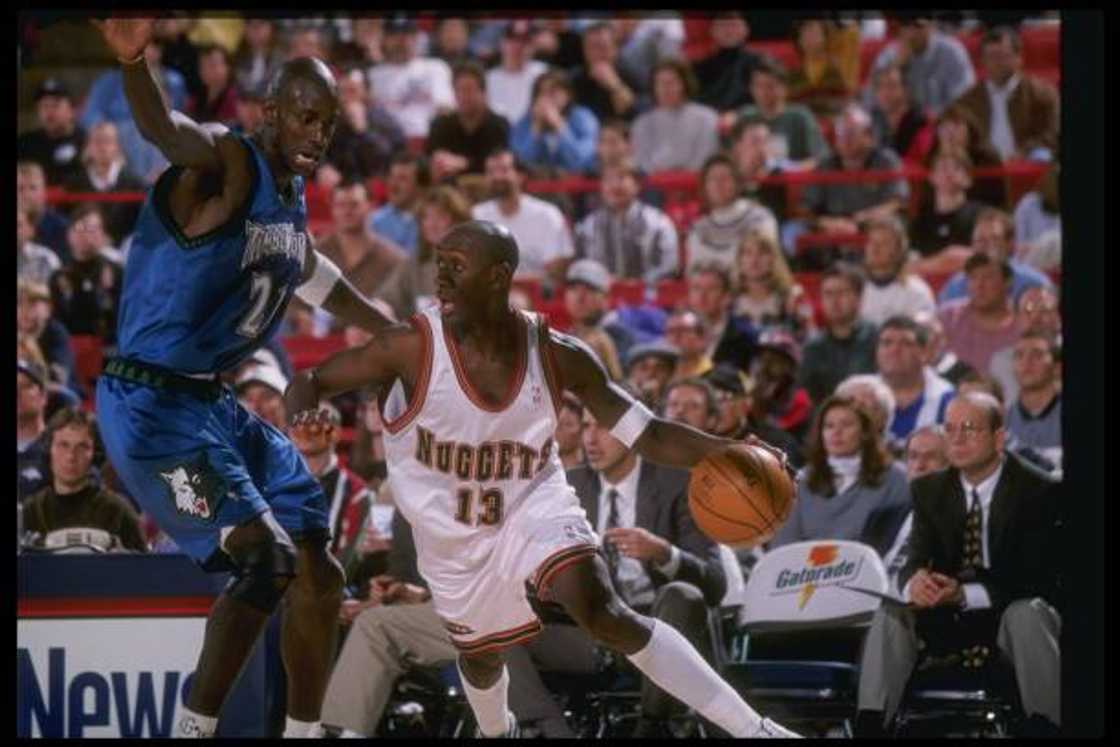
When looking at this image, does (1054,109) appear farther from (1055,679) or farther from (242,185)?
(242,185)

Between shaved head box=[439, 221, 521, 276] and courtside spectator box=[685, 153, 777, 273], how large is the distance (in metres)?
5.46

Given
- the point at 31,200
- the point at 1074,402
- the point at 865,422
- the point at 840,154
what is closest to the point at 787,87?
the point at 840,154

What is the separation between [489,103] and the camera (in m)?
14.5

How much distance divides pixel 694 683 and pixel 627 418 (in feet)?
2.73

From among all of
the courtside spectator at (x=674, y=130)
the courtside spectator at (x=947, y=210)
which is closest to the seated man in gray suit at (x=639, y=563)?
the courtside spectator at (x=947, y=210)

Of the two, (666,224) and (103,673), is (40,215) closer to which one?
(666,224)

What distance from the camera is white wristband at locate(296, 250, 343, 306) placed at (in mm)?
6757

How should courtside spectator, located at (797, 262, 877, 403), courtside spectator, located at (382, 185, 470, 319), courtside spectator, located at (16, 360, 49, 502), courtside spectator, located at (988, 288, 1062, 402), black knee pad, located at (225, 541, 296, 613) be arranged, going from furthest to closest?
courtside spectator, located at (382, 185, 470, 319) < courtside spectator, located at (797, 262, 877, 403) < courtside spectator, located at (988, 288, 1062, 402) < courtside spectator, located at (16, 360, 49, 502) < black knee pad, located at (225, 541, 296, 613)

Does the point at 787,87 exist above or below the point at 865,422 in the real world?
above

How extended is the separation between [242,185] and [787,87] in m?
9.06

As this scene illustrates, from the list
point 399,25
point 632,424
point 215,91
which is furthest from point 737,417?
point 399,25

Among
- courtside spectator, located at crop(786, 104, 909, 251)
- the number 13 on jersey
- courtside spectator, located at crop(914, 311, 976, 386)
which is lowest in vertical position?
the number 13 on jersey

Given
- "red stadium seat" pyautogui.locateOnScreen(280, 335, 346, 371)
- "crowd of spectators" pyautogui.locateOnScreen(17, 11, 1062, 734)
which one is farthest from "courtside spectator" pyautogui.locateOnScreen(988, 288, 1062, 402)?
"red stadium seat" pyautogui.locateOnScreen(280, 335, 346, 371)

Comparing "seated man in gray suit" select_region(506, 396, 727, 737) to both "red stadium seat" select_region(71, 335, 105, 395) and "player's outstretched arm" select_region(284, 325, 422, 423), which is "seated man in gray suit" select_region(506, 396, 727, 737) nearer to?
"player's outstretched arm" select_region(284, 325, 422, 423)
